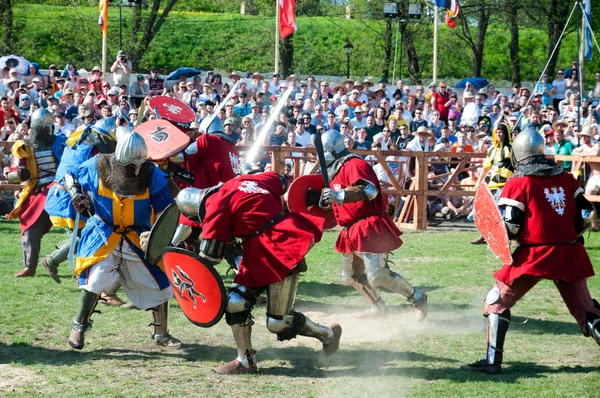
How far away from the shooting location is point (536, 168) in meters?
5.61

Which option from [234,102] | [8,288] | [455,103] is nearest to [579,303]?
[8,288]

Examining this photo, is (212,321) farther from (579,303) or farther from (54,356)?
(579,303)

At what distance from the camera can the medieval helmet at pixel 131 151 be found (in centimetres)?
579

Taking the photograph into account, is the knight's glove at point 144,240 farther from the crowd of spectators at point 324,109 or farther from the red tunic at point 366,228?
the crowd of spectators at point 324,109

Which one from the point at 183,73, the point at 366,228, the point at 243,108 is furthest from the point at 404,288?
the point at 183,73

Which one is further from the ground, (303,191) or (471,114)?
(471,114)

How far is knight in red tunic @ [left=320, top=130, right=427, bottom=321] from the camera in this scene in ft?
22.5

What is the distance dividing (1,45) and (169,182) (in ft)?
74.9

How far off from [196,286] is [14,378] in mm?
1273

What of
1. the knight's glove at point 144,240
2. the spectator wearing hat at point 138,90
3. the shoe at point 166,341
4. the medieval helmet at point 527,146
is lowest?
the shoe at point 166,341

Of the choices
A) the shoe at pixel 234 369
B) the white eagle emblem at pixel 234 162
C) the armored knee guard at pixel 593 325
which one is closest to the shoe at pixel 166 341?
the shoe at pixel 234 369

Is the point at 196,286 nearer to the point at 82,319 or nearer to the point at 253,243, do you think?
the point at 253,243

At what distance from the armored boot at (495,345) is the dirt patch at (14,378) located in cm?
277

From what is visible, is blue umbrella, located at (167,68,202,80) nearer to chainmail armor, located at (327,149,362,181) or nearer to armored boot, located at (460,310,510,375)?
chainmail armor, located at (327,149,362,181)
